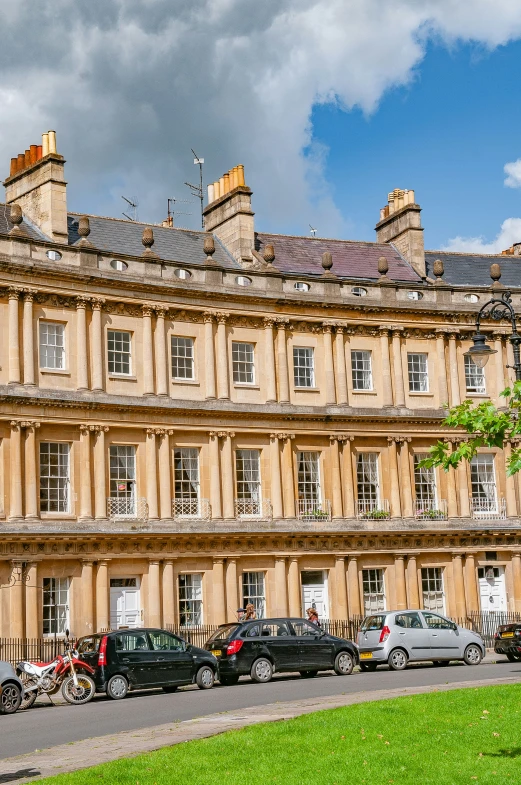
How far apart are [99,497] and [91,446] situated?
164 centimetres

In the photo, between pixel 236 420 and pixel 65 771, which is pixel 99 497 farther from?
pixel 65 771

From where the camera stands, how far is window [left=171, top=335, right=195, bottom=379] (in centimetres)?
3812

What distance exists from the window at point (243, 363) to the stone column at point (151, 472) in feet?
13.4

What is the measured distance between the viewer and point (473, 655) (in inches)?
1204

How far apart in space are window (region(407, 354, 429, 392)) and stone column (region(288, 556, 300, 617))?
8.64 metres

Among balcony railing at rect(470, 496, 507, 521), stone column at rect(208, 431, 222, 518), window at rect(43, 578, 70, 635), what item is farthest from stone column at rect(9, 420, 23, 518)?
balcony railing at rect(470, 496, 507, 521)

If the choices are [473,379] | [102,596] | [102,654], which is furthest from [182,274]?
[102,654]

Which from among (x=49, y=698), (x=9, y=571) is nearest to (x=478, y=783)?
(x=49, y=698)

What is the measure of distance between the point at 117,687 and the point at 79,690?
0.92 metres

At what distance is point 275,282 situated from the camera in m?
40.1

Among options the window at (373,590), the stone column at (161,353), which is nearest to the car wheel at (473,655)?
the window at (373,590)

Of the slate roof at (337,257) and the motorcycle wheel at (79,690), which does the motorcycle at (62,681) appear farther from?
the slate roof at (337,257)

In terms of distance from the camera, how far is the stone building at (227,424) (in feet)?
113

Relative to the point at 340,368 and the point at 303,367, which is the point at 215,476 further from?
the point at 340,368
